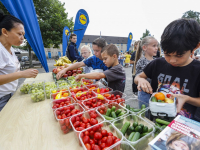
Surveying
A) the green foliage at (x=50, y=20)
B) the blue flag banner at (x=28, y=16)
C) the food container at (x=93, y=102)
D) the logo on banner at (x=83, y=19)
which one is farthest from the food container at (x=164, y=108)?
the green foliage at (x=50, y=20)

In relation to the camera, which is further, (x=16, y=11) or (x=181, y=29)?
(x=16, y=11)

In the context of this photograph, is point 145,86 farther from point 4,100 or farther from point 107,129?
point 4,100

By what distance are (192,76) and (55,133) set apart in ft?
5.30

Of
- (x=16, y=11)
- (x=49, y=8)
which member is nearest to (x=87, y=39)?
(x=49, y=8)

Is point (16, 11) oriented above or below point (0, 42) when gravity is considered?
above

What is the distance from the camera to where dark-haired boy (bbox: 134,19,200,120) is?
3.19 feet

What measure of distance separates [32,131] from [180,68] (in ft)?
6.05

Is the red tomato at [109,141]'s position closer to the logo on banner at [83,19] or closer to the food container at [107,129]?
the food container at [107,129]

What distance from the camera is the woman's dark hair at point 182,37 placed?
96 cm

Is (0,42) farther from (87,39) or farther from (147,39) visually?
(87,39)

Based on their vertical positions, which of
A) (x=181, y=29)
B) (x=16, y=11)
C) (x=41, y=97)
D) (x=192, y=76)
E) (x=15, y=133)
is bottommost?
(x=15, y=133)

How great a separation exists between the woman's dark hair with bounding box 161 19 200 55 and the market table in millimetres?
1266

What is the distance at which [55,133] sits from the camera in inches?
43.3

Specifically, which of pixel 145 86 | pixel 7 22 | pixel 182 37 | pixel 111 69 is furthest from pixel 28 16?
pixel 182 37
